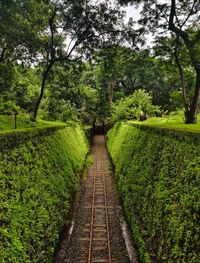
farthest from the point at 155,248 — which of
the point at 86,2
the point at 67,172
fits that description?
the point at 86,2

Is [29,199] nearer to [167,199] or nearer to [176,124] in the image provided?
[167,199]

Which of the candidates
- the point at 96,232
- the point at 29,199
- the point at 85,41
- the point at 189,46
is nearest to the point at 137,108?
the point at 85,41

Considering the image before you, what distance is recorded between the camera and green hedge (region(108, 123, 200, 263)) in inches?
235

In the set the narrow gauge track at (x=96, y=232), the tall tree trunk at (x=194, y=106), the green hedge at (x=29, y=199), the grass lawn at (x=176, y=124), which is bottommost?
the narrow gauge track at (x=96, y=232)

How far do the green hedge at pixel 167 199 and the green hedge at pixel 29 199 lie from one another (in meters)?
3.26

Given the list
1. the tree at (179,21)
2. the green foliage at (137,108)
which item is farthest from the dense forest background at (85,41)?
the green foliage at (137,108)

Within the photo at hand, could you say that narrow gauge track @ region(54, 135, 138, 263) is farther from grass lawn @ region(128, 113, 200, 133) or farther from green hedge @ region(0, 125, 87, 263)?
grass lawn @ region(128, 113, 200, 133)

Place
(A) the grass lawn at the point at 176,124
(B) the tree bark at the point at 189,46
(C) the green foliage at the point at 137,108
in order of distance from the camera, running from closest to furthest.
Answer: (A) the grass lawn at the point at 176,124 → (B) the tree bark at the point at 189,46 → (C) the green foliage at the point at 137,108

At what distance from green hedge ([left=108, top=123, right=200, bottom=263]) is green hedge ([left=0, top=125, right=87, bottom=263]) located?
326cm

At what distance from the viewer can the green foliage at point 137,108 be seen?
1093 inches

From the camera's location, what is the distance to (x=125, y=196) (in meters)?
12.7

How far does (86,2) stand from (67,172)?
9922 millimetres

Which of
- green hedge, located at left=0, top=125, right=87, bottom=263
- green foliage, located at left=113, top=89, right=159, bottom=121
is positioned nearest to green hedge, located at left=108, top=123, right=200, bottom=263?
green hedge, located at left=0, top=125, right=87, bottom=263

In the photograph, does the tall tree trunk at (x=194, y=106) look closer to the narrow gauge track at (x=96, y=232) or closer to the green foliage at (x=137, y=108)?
the narrow gauge track at (x=96, y=232)
